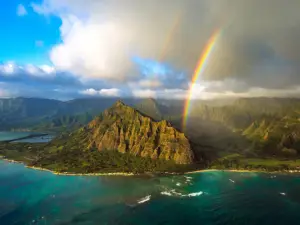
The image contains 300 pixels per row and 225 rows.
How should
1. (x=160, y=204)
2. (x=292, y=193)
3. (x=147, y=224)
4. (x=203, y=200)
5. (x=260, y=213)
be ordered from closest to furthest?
1. (x=147, y=224)
2. (x=260, y=213)
3. (x=160, y=204)
4. (x=203, y=200)
5. (x=292, y=193)

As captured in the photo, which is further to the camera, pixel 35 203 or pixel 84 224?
pixel 35 203

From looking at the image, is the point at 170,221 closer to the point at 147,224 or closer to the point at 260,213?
the point at 147,224

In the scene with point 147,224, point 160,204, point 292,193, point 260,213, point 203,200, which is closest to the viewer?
point 147,224

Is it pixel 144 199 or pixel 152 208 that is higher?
pixel 144 199

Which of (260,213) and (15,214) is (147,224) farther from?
(15,214)

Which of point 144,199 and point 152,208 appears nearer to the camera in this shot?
point 152,208

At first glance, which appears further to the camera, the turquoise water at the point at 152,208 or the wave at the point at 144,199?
the wave at the point at 144,199

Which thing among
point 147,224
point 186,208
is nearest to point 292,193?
point 186,208

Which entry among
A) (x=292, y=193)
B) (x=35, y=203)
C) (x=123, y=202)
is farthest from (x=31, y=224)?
(x=292, y=193)

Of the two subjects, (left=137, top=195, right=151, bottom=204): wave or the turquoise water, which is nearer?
the turquoise water
